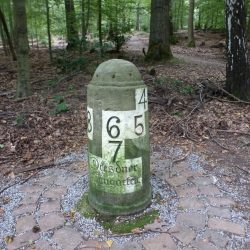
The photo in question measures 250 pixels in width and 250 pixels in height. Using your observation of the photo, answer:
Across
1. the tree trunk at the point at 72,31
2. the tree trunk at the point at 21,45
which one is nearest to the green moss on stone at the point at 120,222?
the tree trunk at the point at 21,45

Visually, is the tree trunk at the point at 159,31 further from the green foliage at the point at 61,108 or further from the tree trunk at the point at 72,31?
the green foliage at the point at 61,108

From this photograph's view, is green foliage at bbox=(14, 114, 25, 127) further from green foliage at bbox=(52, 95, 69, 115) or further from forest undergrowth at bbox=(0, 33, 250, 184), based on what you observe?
green foliage at bbox=(52, 95, 69, 115)

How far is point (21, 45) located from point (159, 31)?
14.8 ft

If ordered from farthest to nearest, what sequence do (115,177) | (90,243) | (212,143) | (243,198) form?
(212,143)
(243,198)
(115,177)
(90,243)

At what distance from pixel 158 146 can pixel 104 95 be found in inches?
75.2

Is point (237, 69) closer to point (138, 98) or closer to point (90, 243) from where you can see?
point (138, 98)

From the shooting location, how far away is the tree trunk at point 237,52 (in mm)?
5066

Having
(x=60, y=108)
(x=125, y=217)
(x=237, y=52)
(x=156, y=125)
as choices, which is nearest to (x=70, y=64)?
(x=60, y=108)

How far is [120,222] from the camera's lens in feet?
8.68

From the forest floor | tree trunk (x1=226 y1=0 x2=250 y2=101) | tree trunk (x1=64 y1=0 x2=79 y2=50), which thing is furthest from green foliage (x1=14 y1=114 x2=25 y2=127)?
tree trunk (x1=64 y1=0 x2=79 y2=50)

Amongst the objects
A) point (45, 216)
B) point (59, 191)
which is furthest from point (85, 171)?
point (45, 216)

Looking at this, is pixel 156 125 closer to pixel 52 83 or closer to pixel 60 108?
pixel 60 108

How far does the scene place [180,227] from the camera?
8.25 feet

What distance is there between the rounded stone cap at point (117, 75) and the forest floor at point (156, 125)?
1565mm
